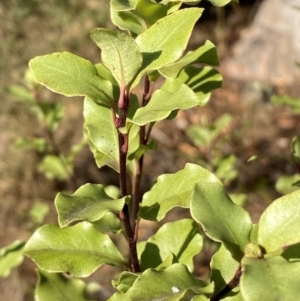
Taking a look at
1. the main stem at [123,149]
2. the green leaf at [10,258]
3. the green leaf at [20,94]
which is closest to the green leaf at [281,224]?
the main stem at [123,149]

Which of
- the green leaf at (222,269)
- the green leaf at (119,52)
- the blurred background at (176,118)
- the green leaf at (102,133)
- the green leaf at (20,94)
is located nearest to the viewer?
the green leaf at (119,52)

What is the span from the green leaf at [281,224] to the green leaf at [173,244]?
30 cm

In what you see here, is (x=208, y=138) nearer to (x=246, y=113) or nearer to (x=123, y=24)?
(x=123, y=24)

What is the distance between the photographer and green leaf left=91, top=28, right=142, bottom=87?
2.20 feet

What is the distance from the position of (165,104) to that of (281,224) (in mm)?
232

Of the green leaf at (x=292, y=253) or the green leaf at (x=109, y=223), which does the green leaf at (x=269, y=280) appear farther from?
the green leaf at (x=109, y=223)

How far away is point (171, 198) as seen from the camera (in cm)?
84

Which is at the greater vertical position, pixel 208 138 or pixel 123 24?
pixel 123 24

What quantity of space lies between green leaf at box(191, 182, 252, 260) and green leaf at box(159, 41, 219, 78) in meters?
0.22

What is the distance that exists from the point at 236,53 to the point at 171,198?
4.09 metres

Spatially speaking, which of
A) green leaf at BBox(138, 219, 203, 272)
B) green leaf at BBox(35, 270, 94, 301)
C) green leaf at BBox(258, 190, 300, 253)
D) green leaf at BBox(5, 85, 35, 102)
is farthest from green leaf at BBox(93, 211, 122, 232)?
green leaf at BBox(5, 85, 35, 102)

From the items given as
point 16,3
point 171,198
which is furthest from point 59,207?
point 16,3

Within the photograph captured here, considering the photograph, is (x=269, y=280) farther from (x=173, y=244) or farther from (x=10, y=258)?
(x=10, y=258)

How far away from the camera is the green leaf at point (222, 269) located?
774 mm
